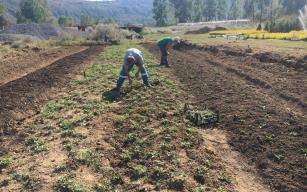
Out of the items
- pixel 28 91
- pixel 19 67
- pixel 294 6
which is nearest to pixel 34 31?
pixel 19 67

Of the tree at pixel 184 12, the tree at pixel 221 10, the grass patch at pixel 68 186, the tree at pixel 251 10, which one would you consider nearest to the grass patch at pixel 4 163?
the grass patch at pixel 68 186

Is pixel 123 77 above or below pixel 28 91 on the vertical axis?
above

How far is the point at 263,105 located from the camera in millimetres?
11344

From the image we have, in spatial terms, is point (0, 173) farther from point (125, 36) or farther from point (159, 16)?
point (159, 16)

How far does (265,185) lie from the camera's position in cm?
692

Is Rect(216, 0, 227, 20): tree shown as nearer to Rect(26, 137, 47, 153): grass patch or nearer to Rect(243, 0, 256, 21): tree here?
Rect(243, 0, 256, 21): tree

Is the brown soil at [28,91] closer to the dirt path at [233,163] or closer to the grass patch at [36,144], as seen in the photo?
the grass patch at [36,144]

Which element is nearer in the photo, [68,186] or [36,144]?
[68,186]

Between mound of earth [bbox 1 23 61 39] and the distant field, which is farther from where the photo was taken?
mound of earth [bbox 1 23 61 39]

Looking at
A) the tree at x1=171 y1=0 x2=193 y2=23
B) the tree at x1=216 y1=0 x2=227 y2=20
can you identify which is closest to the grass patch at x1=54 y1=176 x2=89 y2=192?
the tree at x1=171 y1=0 x2=193 y2=23

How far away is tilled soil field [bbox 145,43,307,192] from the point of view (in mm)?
7605

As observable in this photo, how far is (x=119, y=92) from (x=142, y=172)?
6590 mm

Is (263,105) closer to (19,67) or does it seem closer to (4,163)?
(4,163)

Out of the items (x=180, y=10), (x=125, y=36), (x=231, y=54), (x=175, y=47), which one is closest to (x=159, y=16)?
(x=180, y=10)
